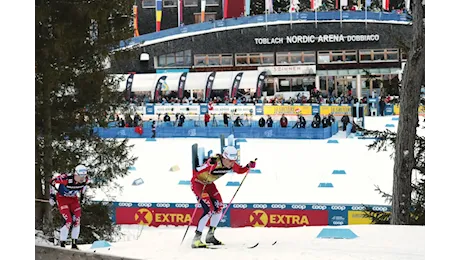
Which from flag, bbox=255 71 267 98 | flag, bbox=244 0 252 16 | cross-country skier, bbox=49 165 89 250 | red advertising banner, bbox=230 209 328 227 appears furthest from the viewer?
flag, bbox=244 0 252 16

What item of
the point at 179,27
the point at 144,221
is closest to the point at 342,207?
the point at 144,221

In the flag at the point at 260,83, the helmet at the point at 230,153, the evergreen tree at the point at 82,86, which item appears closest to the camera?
the helmet at the point at 230,153

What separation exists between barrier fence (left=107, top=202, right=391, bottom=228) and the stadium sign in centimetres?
2048

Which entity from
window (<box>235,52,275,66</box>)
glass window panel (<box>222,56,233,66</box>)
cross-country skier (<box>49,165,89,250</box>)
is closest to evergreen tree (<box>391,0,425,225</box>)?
cross-country skier (<box>49,165,89,250</box>)

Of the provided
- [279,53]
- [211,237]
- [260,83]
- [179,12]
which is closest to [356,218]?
[211,237]

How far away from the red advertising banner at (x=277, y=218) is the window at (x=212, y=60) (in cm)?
2116

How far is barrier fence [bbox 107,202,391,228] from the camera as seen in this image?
29.3ft

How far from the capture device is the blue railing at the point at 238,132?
1908 cm

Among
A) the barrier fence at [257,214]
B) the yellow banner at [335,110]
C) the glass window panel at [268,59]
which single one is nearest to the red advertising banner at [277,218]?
the barrier fence at [257,214]

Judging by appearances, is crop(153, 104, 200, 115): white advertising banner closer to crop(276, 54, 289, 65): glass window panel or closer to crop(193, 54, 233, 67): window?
crop(193, 54, 233, 67): window

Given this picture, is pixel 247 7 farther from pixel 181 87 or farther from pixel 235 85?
pixel 181 87

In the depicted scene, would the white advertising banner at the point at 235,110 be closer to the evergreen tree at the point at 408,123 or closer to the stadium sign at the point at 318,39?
the stadium sign at the point at 318,39
